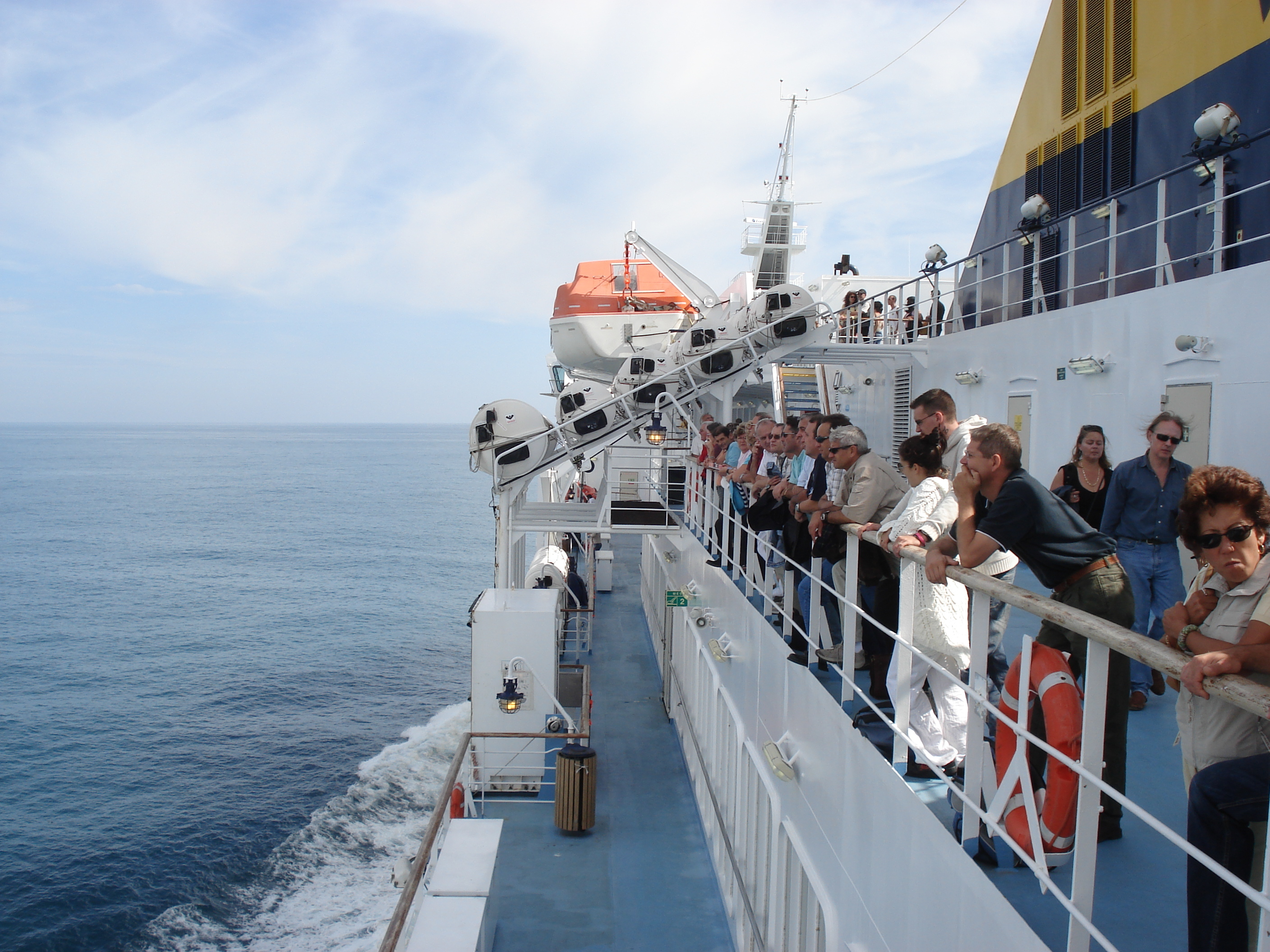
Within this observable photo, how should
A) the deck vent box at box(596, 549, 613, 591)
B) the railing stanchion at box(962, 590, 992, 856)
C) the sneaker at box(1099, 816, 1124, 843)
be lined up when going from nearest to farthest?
the railing stanchion at box(962, 590, 992, 856), the sneaker at box(1099, 816, 1124, 843), the deck vent box at box(596, 549, 613, 591)

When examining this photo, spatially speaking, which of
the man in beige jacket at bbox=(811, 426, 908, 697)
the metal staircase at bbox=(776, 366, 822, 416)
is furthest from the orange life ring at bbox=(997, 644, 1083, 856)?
the metal staircase at bbox=(776, 366, 822, 416)

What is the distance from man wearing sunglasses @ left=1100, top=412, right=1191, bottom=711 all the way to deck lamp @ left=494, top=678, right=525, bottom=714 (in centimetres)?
724

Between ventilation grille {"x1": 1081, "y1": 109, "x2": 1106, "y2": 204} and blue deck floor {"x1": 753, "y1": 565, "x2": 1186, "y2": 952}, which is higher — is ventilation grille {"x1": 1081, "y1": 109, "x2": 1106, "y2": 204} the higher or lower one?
the higher one

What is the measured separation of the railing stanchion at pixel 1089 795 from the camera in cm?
195

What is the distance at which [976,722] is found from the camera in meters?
2.74

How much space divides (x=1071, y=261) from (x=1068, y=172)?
1.92 m

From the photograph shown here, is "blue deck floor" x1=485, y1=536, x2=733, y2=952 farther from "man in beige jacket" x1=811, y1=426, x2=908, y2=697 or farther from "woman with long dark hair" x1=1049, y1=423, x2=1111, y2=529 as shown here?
"woman with long dark hair" x1=1049, y1=423, x2=1111, y2=529

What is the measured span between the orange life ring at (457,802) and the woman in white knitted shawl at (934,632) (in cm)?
576

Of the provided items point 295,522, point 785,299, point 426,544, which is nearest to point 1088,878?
point 785,299

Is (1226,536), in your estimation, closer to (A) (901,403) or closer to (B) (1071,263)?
(B) (1071,263)

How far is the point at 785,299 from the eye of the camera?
13016 mm

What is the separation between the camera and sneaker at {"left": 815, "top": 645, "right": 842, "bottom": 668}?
4.61 m

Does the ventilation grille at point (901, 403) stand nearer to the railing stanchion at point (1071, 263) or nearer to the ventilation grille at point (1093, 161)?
the railing stanchion at point (1071, 263)

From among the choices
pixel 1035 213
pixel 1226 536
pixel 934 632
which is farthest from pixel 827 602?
pixel 1035 213
